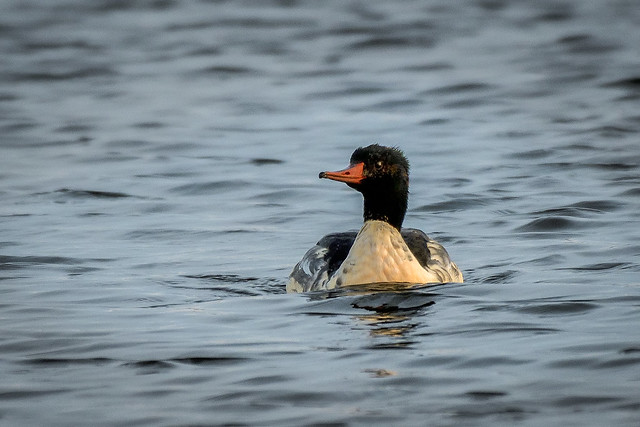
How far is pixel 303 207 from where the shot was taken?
15.4 m

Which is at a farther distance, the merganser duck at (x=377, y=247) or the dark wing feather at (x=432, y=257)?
the dark wing feather at (x=432, y=257)

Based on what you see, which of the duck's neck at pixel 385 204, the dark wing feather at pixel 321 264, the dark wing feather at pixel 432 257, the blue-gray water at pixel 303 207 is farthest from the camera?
the dark wing feather at pixel 432 257

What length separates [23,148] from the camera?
1992cm

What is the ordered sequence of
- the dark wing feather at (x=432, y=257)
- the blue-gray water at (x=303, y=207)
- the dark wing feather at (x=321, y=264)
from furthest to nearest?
1. the dark wing feather at (x=432, y=257)
2. the dark wing feather at (x=321, y=264)
3. the blue-gray water at (x=303, y=207)

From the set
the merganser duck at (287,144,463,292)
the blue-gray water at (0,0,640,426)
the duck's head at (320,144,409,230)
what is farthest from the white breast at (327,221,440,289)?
the blue-gray water at (0,0,640,426)

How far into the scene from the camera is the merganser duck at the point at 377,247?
10.6 m

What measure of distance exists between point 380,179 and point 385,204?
230 millimetres

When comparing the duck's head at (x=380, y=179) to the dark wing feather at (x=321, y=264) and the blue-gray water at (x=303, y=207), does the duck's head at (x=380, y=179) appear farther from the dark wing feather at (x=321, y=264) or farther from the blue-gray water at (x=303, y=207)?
the blue-gray water at (x=303, y=207)

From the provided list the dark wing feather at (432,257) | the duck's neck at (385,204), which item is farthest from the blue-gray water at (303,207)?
the duck's neck at (385,204)

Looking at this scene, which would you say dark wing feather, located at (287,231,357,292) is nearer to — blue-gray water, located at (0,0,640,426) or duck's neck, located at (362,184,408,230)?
blue-gray water, located at (0,0,640,426)

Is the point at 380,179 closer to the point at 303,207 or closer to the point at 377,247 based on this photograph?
the point at 377,247

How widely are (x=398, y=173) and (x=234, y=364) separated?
2.96 meters

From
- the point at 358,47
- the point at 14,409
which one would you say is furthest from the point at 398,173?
the point at 358,47

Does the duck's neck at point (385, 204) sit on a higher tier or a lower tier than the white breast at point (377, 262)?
higher
